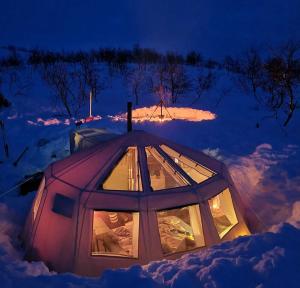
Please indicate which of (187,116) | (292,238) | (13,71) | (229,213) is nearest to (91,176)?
(229,213)

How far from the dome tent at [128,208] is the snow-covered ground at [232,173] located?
695mm

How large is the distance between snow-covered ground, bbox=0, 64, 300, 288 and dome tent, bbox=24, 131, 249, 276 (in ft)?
2.28

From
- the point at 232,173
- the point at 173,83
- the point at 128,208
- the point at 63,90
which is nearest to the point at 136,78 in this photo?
the point at 173,83

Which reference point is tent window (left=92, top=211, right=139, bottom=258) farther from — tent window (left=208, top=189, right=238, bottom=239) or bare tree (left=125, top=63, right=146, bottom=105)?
bare tree (left=125, top=63, right=146, bottom=105)

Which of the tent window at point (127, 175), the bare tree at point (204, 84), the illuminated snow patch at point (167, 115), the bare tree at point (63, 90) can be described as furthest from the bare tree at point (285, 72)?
the bare tree at point (63, 90)

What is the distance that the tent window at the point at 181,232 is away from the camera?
5.52 meters

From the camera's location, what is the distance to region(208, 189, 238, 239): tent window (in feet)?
19.9

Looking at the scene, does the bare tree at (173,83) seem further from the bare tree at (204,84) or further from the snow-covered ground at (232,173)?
the snow-covered ground at (232,173)

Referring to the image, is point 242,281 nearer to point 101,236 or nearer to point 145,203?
point 145,203

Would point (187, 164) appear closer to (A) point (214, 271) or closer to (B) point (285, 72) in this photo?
(A) point (214, 271)

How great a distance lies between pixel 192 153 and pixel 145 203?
2.00 m

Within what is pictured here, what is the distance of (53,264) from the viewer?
539 centimetres

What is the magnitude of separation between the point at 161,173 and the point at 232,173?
3309 millimetres

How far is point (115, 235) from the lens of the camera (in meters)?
5.67
